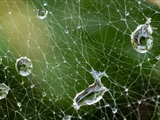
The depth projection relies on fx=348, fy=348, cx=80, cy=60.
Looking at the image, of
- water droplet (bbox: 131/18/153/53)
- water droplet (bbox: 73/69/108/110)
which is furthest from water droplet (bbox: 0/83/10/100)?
water droplet (bbox: 131/18/153/53)

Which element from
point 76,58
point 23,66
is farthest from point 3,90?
point 76,58

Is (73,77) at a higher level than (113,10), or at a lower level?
lower

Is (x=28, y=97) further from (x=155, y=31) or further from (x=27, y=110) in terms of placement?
(x=155, y=31)

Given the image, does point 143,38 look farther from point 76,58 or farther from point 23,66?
point 23,66

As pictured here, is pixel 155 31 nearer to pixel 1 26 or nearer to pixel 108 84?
pixel 108 84

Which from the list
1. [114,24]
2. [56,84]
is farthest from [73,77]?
[114,24]

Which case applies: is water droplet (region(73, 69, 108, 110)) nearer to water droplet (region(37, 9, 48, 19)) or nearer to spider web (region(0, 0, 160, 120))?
spider web (region(0, 0, 160, 120))
